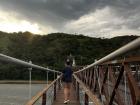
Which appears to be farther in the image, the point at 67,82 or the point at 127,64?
the point at 67,82

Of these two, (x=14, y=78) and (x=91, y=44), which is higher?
(x=91, y=44)

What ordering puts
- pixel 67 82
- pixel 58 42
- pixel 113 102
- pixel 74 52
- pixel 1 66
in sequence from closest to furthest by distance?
1. pixel 1 66
2. pixel 113 102
3. pixel 67 82
4. pixel 74 52
5. pixel 58 42

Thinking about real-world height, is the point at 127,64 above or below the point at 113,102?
above

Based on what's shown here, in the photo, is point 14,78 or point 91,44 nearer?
point 14,78

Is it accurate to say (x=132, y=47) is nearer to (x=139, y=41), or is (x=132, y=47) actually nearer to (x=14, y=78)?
(x=139, y=41)

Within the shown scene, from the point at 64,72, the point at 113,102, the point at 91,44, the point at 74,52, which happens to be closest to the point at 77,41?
the point at 74,52

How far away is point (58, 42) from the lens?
309 feet

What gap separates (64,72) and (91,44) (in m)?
70.1

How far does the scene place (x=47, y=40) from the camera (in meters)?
91.3

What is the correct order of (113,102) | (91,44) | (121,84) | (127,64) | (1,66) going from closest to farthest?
(1,66), (127,64), (121,84), (113,102), (91,44)

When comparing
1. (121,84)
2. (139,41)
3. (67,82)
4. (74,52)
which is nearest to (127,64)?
(121,84)

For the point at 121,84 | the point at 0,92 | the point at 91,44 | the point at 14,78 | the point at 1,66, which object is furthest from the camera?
the point at 91,44

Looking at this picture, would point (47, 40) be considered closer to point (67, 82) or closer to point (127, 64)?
point (67, 82)

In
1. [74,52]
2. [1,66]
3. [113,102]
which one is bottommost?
[113,102]
